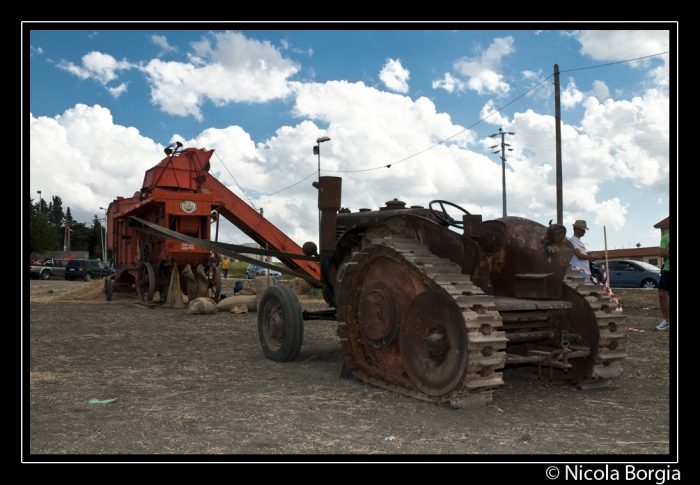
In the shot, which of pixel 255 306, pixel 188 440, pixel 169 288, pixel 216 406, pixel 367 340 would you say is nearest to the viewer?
pixel 188 440

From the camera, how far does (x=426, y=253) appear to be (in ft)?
16.8

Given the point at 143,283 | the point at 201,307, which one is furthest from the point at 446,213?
the point at 143,283

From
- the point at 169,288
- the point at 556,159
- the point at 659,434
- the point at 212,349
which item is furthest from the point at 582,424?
the point at 556,159

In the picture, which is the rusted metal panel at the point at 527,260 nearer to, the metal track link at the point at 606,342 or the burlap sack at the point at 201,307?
the metal track link at the point at 606,342

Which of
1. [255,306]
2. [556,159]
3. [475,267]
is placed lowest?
[255,306]

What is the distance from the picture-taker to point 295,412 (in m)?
4.50

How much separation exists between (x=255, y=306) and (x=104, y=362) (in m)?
7.47

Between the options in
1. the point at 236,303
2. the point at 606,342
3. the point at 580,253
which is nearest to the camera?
the point at 606,342

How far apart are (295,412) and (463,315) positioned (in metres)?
1.51

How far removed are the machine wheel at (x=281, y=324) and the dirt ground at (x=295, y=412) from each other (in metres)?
0.17

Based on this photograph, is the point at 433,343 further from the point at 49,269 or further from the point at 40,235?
the point at 40,235

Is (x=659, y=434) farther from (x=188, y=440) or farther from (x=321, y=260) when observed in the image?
(x=321, y=260)

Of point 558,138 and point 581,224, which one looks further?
point 558,138

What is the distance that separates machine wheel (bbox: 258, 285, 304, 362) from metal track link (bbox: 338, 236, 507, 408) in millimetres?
1120
